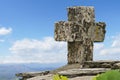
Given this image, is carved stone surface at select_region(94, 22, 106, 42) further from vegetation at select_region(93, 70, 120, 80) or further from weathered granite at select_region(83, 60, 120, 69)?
vegetation at select_region(93, 70, 120, 80)

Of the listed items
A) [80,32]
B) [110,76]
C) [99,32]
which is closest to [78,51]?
[80,32]

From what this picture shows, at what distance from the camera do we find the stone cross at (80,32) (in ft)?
48.8

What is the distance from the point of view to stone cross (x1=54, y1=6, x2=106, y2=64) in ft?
48.8

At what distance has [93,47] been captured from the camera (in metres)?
15.4

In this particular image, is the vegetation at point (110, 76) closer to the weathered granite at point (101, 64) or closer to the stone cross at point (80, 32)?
the weathered granite at point (101, 64)

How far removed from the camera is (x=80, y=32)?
591 inches

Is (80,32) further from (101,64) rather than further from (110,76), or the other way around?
(110,76)

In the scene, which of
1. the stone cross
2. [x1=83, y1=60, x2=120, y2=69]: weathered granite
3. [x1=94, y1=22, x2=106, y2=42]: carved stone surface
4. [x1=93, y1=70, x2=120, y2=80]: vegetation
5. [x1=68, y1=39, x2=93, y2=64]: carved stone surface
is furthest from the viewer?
[x1=94, y1=22, x2=106, y2=42]: carved stone surface

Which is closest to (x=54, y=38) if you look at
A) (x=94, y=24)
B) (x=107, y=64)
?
(x=94, y=24)

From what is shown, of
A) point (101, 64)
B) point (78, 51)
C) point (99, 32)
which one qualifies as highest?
point (99, 32)

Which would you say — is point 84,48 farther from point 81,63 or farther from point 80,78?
point 80,78

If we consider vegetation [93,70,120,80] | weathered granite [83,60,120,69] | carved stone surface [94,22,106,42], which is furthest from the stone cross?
vegetation [93,70,120,80]

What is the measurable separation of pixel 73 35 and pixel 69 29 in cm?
26

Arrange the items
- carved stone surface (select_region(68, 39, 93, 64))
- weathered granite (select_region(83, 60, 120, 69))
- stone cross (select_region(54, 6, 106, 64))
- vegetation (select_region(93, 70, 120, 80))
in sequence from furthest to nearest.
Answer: carved stone surface (select_region(68, 39, 93, 64)) < stone cross (select_region(54, 6, 106, 64)) < weathered granite (select_region(83, 60, 120, 69)) < vegetation (select_region(93, 70, 120, 80))
